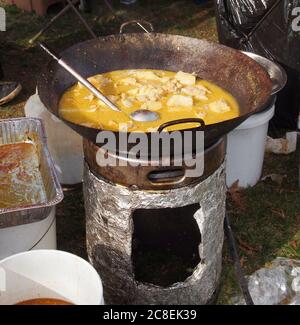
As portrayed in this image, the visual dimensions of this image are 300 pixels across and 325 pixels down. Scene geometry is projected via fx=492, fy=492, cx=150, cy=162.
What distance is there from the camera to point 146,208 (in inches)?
97.0

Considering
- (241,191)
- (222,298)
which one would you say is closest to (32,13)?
(241,191)

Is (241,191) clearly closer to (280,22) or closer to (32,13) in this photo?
(280,22)

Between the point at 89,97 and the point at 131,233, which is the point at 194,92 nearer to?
the point at 89,97

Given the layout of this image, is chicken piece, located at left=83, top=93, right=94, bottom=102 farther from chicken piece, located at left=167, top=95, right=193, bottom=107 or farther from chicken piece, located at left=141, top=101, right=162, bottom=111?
chicken piece, located at left=167, top=95, right=193, bottom=107

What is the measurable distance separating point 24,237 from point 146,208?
2.38 ft

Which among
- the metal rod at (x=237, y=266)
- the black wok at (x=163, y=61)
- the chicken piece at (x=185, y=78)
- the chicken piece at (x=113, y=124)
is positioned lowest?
the metal rod at (x=237, y=266)

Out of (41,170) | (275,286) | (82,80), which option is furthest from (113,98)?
(275,286)

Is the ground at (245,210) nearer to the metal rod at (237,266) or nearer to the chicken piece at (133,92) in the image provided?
the metal rod at (237,266)

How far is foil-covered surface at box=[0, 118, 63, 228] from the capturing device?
8.41ft

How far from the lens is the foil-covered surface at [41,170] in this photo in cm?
256

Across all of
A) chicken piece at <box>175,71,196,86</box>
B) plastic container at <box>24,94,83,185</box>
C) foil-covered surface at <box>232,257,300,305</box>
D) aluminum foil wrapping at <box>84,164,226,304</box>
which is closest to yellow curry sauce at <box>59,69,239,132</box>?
chicken piece at <box>175,71,196,86</box>

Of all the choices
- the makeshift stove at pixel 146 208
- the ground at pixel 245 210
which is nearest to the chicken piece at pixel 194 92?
the makeshift stove at pixel 146 208

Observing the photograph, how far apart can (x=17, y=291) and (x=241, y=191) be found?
2216 millimetres

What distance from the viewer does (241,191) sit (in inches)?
159
